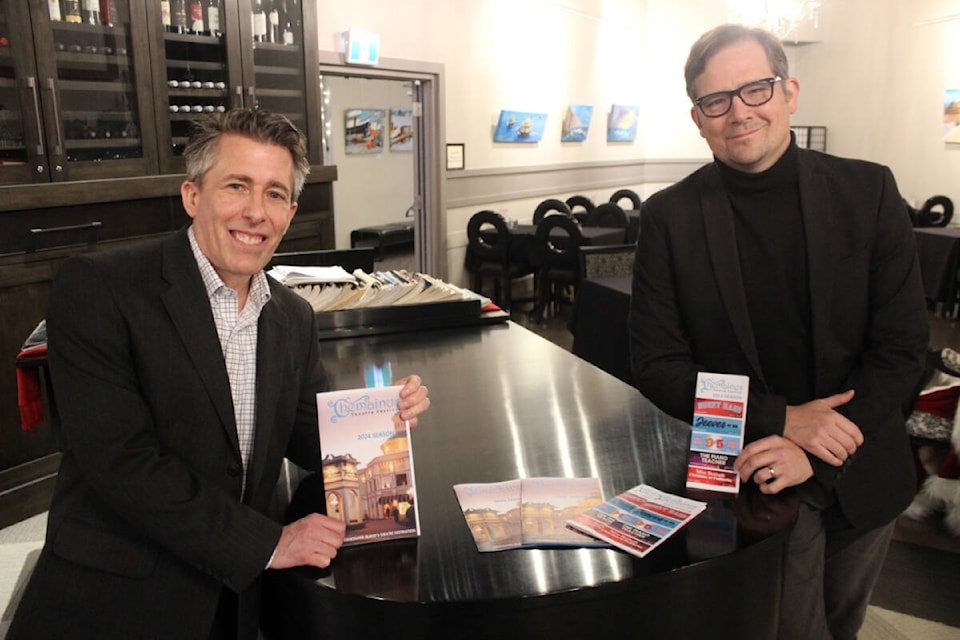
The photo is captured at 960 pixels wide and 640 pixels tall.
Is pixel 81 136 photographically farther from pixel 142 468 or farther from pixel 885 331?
pixel 885 331

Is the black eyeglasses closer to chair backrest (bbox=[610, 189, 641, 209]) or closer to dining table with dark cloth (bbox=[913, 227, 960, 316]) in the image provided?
dining table with dark cloth (bbox=[913, 227, 960, 316])

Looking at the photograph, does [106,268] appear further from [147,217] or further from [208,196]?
[147,217]

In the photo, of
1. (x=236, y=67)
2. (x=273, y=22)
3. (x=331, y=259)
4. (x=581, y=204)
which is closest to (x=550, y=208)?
(x=581, y=204)

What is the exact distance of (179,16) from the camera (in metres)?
4.21

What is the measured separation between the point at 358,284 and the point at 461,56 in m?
4.84

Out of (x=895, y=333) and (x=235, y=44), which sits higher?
(x=235, y=44)

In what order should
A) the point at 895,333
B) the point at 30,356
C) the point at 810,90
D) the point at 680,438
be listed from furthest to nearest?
the point at 810,90 → the point at 30,356 → the point at 680,438 → the point at 895,333

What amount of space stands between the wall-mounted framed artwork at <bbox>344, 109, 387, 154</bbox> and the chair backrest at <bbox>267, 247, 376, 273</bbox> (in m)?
7.29

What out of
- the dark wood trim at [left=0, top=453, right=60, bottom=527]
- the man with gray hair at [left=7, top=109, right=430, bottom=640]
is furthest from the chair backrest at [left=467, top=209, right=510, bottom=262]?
the man with gray hair at [left=7, top=109, right=430, bottom=640]

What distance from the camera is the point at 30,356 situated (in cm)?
232

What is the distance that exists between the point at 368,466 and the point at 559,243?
5.96 meters

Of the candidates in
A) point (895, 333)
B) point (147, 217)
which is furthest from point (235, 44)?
point (895, 333)

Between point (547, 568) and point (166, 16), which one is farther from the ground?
point (166, 16)

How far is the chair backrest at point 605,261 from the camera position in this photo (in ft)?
15.7
